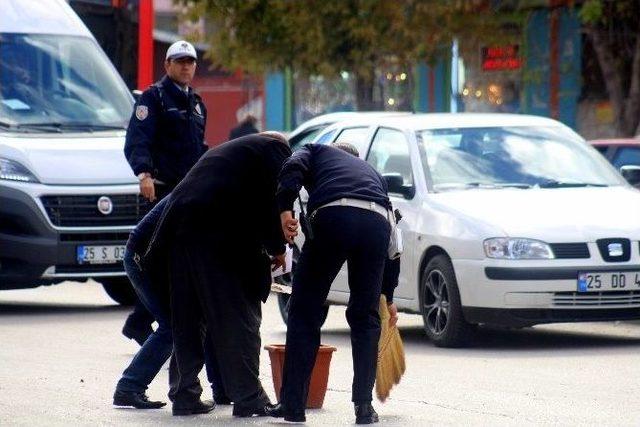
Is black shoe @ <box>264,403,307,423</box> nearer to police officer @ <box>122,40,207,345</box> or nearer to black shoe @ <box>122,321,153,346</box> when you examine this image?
black shoe @ <box>122,321,153,346</box>

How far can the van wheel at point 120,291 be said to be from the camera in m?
16.0

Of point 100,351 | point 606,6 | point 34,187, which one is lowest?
point 100,351

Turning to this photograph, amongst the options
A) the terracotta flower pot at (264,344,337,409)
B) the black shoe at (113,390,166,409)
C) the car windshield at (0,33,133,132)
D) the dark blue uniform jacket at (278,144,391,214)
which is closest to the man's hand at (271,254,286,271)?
the dark blue uniform jacket at (278,144,391,214)

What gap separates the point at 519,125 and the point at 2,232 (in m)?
4.23

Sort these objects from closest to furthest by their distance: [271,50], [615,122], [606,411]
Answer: [606,411], [615,122], [271,50]

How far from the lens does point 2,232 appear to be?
1483 centimetres

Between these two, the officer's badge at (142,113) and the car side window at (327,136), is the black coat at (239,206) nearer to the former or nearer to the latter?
the officer's badge at (142,113)

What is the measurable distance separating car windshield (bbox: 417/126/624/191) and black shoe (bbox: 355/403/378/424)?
4513 millimetres

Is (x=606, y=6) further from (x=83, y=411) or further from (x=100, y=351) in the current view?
(x=83, y=411)

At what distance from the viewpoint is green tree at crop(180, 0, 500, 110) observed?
88.6 ft

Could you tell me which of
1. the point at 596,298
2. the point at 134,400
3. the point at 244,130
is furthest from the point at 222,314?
the point at 244,130

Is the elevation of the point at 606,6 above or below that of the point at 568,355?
above

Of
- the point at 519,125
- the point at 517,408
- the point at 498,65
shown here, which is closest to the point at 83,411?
the point at 517,408

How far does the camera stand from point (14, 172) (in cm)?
1473
